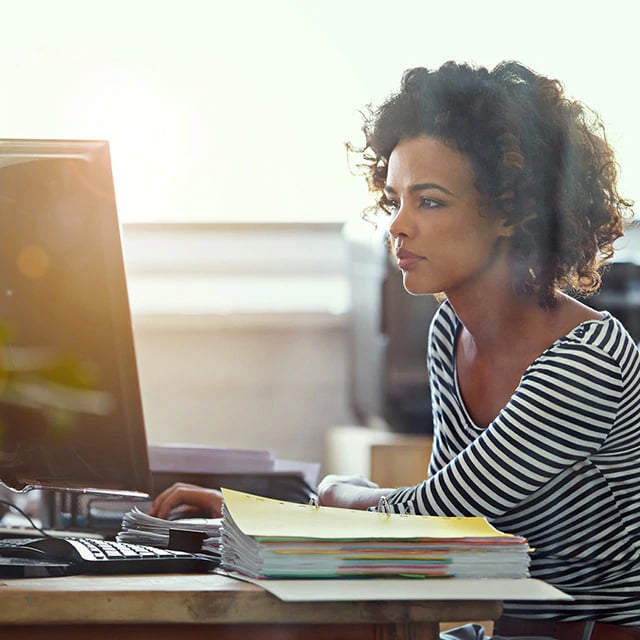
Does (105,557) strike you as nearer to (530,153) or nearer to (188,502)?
(188,502)

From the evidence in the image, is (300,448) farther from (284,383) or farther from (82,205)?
(82,205)

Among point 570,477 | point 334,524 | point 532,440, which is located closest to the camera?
point 334,524

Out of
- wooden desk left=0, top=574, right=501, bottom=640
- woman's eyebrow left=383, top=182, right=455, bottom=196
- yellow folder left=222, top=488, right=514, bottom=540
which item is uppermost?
woman's eyebrow left=383, top=182, right=455, bottom=196

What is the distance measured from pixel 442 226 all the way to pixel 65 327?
546 mm

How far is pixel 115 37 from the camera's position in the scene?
259 cm

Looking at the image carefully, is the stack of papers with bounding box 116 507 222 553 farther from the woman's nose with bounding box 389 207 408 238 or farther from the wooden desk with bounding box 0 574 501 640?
the woman's nose with bounding box 389 207 408 238

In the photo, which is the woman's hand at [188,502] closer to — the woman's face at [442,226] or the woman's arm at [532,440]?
the woman's arm at [532,440]

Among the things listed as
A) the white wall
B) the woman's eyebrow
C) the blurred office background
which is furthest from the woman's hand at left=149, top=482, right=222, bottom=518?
the white wall

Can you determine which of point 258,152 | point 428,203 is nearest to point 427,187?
point 428,203

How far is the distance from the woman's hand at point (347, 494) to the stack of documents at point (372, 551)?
351mm

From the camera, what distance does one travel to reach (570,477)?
1088 mm

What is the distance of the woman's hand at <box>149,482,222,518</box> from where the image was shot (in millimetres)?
1152

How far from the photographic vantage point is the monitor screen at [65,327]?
0.78m

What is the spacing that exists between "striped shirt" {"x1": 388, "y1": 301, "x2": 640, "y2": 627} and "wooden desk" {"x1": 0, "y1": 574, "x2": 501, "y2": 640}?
Answer: 0.35m
